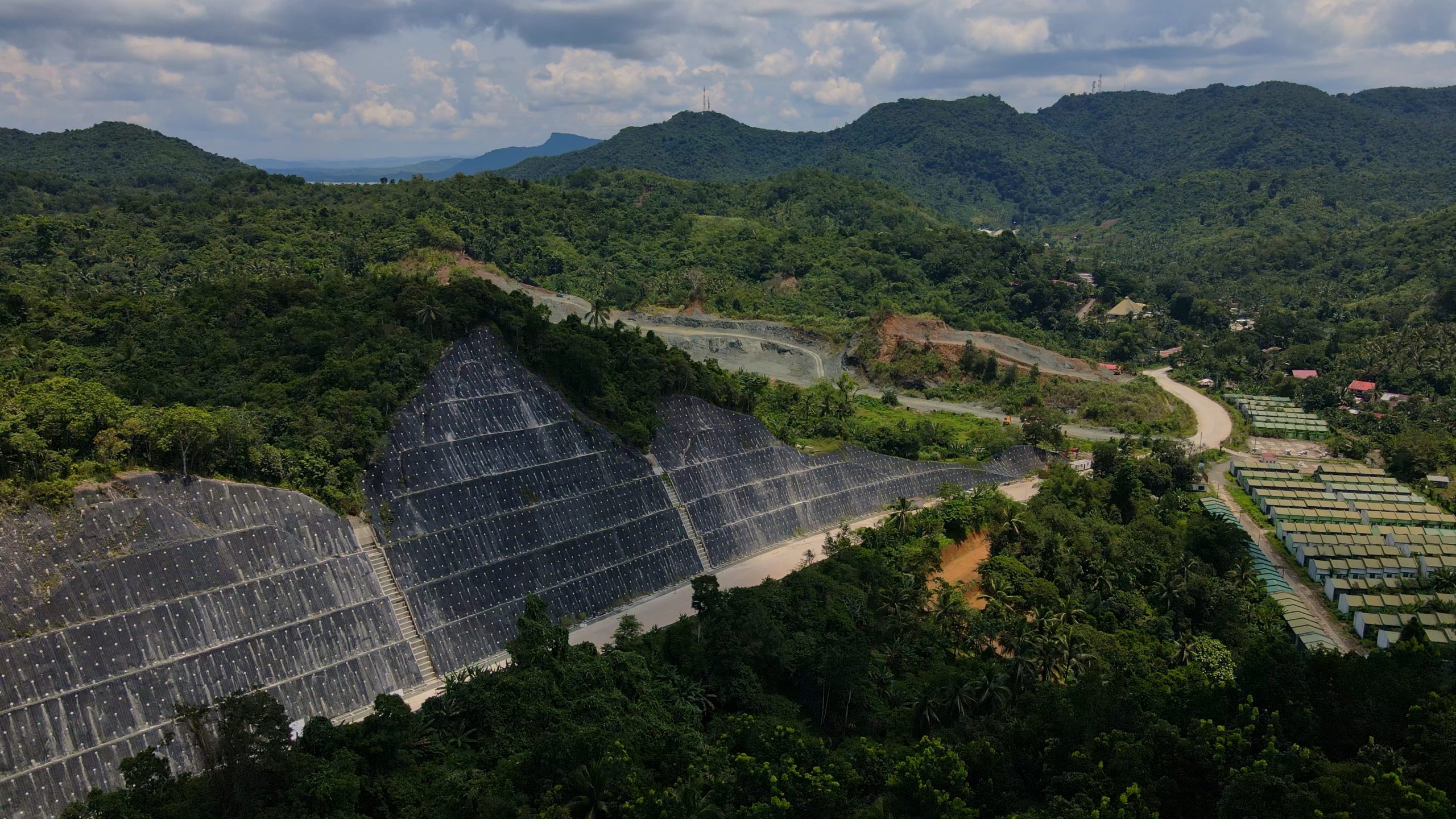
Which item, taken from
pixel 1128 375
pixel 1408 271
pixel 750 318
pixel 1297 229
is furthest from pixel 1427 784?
pixel 1297 229

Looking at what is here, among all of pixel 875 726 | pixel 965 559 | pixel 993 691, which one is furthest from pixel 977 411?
pixel 875 726

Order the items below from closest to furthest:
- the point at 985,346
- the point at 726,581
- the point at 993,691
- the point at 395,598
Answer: the point at 993,691 < the point at 395,598 < the point at 726,581 < the point at 985,346

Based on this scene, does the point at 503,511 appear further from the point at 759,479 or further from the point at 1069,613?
the point at 1069,613

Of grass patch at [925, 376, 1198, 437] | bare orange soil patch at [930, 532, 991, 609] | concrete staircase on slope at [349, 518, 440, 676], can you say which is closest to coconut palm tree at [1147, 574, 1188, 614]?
bare orange soil patch at [930, 532, 991, 609]

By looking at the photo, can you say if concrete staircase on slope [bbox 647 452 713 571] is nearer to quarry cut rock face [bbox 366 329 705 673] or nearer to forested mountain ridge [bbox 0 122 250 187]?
quarry cut rock face [bbox 366 329 705 673]

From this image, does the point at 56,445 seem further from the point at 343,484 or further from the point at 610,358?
the point at 610,358

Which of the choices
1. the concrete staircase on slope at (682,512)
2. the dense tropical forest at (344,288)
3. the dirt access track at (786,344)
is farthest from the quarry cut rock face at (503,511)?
the dirt access track at (786,344)

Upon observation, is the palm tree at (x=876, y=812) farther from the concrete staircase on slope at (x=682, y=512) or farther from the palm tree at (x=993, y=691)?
the concrete staircase on slope at (x=682, y=512)
